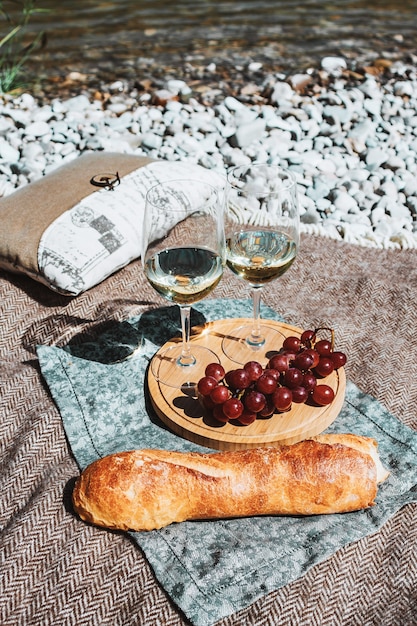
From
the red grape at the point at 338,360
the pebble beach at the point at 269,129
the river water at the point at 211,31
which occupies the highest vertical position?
the red grape at the point at 338,360

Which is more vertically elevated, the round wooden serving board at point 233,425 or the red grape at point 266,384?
the red grape at point 266,384

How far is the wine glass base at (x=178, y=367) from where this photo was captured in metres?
1.78

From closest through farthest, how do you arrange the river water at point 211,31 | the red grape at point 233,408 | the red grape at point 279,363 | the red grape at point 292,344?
the red grape at point 233,408 < the red grape at point 279,363 < the red grape at point 292,344 < the river water at point 211,31

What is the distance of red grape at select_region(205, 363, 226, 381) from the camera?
5.57 feet

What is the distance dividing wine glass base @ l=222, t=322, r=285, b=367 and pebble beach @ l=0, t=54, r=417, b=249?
1117 millimetres

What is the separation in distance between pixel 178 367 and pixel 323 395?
15.3 inches

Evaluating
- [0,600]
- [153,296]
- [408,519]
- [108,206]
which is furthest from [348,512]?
[108,206]

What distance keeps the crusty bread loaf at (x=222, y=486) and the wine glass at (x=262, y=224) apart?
1.45ft

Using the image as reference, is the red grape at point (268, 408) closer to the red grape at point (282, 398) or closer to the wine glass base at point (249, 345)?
the red grape at point (282, 398)

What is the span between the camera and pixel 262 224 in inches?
67.6

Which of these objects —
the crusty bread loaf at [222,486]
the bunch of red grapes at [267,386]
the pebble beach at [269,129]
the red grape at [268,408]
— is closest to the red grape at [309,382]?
the bunch of red grapes at [267,386]

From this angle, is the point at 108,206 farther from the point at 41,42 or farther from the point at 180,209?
the point at 41,42

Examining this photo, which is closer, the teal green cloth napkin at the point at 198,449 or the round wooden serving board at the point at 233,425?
the teal green cloth napkin at the point at 198,449

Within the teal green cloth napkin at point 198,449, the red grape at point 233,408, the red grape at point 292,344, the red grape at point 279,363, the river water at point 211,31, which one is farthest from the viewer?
the river water at point 211,31
